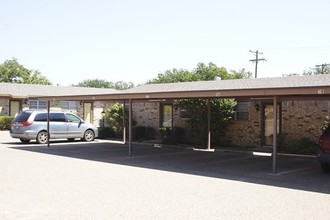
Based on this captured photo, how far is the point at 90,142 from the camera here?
2123 centimetres

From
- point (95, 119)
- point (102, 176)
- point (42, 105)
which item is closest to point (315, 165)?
point (102, 176)

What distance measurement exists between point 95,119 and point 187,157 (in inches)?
769

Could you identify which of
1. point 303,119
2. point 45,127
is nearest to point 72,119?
point 45,127

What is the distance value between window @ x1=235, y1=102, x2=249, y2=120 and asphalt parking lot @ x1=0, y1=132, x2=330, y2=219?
4.90 meters

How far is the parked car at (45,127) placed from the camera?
1906 centimetres

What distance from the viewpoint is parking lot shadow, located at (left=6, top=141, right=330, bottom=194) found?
9923 mm

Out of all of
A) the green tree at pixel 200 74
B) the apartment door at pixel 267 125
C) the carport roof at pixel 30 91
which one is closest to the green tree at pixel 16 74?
the green tree at pixel 200 74

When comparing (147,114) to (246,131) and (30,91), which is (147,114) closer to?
(246,131)

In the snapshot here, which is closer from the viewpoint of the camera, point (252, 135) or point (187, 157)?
point (187, 157)

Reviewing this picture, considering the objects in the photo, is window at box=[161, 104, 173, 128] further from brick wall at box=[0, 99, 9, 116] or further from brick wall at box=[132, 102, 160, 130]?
brick wall at box=[0, 99, 9, 116]

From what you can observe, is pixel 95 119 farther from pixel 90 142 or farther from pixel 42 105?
pixel 90 142

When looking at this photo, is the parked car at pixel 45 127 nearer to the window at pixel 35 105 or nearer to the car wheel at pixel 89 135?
the car wheel at pixel 89 135

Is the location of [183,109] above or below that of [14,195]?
above

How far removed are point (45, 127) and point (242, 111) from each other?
9.31 meters
